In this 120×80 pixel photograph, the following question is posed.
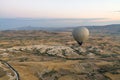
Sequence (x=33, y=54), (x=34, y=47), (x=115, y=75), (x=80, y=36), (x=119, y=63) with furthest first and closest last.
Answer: (x=34, y=47) → (x=33, y=54) → (x=119, y=63) → (x=115, y=75) → (x=80, y=36)

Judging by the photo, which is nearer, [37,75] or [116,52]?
[37,75]

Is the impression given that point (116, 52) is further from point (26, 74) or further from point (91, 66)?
point (26, 74)

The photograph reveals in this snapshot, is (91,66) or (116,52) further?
(116,52)

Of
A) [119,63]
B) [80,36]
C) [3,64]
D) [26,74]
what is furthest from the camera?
[119,63]

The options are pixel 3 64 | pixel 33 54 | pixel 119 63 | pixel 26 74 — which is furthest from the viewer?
pixel 33 54

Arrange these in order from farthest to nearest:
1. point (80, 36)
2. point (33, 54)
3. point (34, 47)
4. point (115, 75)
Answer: point (34, 47) → point (33, 54) → point (115, 75) → point (80, 36)

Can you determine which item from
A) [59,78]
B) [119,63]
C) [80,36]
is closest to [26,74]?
[59,78]

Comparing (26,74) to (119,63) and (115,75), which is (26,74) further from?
(119,63)

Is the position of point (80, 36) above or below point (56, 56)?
above

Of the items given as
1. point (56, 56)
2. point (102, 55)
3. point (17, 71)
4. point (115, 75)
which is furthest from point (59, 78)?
point (102, 55)
